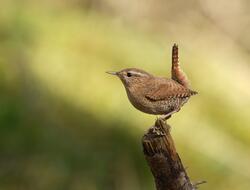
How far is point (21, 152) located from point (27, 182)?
10.8 inches

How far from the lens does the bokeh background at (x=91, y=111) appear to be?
6852 millimetres

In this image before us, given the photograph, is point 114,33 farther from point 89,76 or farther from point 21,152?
point 21,152

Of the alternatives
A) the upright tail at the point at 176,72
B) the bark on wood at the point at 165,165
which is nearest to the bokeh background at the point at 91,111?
the upright tail at the point at 176,72

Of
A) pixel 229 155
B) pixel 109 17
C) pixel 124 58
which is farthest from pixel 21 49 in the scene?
pixel 109 17

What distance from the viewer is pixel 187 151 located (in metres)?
6.97

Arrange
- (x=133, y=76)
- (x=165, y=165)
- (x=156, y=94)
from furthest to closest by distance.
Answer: (x=133, y=76), (x=156, y=94), (x=165, y=165)

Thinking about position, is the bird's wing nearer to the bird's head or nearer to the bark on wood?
the bird's head

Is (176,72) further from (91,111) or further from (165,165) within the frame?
(91,111)

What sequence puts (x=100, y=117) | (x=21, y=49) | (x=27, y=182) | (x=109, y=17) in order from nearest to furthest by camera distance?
(x=27, y=182) < (x=100, y=117) < (x=21, y=49) < (x=109, y=17)

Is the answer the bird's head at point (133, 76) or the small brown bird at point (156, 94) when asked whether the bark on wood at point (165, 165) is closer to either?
the small brown bird at point (156, 94)

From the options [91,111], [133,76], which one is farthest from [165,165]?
[91,111]

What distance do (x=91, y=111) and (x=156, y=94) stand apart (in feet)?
11.2

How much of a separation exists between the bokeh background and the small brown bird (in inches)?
111

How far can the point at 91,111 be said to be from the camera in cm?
730
